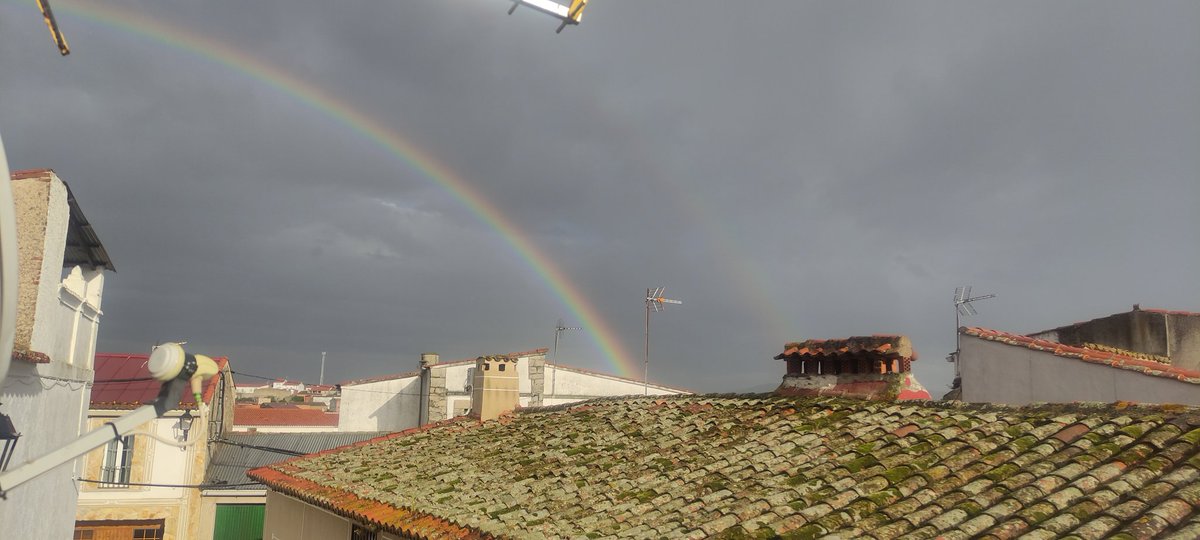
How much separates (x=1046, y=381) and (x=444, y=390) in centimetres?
2547

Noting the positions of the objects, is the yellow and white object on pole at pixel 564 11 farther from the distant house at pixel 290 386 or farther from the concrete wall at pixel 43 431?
the distant house at pixel 290 386

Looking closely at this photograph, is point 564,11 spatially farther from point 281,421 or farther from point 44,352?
point 281,421

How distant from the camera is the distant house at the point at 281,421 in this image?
150ft

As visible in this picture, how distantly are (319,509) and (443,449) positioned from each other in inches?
95.4

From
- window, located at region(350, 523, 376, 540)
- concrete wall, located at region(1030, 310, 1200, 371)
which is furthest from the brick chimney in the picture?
concrete wall, located at region(1030, 310, 1200, 371)

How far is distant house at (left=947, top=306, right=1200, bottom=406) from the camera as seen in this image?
10.9 m

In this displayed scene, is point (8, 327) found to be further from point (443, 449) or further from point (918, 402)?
point (443, 449)

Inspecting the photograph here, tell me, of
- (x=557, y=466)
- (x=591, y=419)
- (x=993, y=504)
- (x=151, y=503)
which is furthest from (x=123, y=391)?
(x=993, y=504)

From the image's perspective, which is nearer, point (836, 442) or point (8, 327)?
point (8, 327)

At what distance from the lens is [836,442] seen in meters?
8.51

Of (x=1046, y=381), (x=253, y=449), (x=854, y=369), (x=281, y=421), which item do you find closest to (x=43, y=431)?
(x=854, y=369)

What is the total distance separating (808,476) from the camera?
7578 mm

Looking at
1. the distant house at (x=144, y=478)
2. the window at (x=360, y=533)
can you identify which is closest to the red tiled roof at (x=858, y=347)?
the window at (x=360, y=533)

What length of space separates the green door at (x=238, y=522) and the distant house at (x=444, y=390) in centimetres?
770
